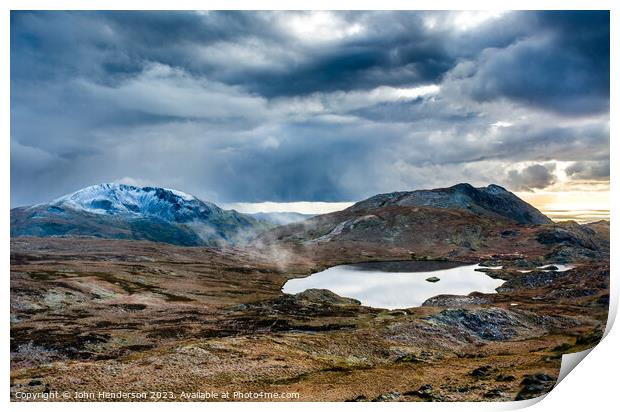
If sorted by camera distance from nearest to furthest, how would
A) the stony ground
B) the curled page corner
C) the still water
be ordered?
the stony ground, the curled page corner, the still water

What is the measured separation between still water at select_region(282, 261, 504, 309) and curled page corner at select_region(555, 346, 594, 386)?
182 feet

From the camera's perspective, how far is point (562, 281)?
113 meters

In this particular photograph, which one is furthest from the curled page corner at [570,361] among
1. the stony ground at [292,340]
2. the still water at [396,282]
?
the still water at [396,282]

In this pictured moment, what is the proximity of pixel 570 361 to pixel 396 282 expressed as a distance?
3928 inches

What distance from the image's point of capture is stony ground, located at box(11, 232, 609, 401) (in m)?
46.2

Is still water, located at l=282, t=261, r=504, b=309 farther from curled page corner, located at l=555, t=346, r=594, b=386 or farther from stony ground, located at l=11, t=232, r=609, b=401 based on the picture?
curled page corner, located at l=555, t=346, r=594, b=386

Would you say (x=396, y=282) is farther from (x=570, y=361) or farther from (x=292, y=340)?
(x=570, y=361)

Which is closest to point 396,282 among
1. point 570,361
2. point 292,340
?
point 292,340

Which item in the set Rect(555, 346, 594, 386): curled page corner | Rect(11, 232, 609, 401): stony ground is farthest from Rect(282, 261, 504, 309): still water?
Rect(555, 346, 594, 386): curled page corner

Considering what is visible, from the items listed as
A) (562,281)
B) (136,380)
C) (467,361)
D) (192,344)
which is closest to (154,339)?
(192,344)

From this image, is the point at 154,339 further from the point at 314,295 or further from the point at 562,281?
the point at 562,281

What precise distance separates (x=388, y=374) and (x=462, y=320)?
82.0ft

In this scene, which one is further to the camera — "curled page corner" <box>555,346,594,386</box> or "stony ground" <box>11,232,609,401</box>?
"curled page corner" <box>555,346,594,386</box>

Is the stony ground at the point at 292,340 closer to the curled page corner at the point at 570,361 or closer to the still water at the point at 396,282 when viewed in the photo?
the curled page corner at the point at 570,361
